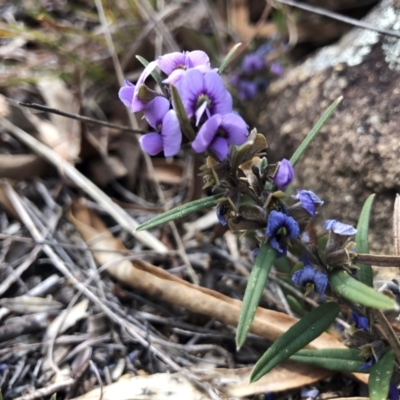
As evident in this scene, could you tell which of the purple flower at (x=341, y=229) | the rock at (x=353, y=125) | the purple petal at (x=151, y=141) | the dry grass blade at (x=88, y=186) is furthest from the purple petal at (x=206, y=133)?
the dry grass blade at (x=88, y=186)

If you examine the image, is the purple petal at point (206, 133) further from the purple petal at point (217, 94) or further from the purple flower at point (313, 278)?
the purple flower at point (313, 278)

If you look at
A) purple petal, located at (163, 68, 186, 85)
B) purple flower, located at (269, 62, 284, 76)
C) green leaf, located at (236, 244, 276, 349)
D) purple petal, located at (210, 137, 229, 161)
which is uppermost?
purple petal, located at (163, 68, 186, 85)

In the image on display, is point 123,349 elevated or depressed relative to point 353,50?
depressed

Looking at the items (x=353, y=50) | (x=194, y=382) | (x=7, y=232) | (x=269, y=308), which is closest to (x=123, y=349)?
(x=194, y=382)

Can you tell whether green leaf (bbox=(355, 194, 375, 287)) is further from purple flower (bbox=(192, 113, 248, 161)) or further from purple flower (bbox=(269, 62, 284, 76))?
purple flower (bbox=(269, 62, 284, 76))

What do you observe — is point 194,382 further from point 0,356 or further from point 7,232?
point 7,232

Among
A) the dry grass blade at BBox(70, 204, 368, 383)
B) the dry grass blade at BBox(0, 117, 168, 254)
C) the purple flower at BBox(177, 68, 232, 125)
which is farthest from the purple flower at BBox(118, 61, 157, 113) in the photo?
the dry grass blade at BBox(0, 117, 168, 254)

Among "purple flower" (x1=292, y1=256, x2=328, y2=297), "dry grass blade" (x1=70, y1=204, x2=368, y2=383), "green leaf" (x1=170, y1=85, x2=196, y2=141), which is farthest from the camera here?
"dry grass blade" (x1=70, y1=204, x2=368, y2=383)
